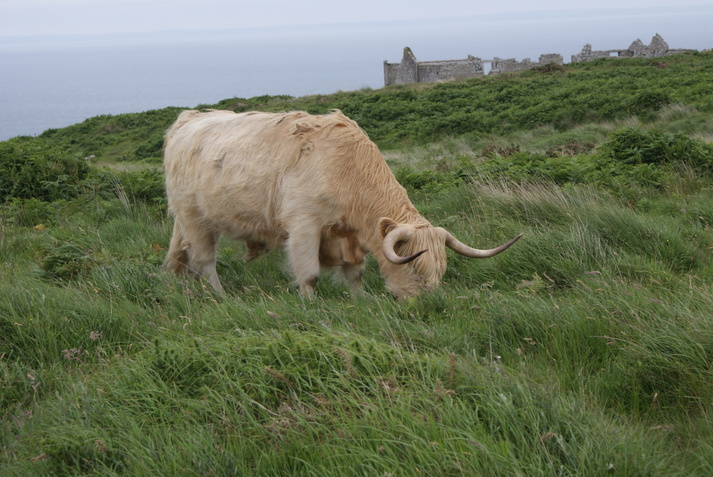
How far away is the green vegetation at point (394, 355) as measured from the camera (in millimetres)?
2711

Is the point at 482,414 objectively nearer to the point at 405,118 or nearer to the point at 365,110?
the point at 405,118

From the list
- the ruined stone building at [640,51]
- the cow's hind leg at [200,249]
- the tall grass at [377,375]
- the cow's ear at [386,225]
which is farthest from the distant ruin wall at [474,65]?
the tall grass at [377,375]

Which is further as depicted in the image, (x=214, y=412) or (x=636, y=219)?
(x=636, y=219)

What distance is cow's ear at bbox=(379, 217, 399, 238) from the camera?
5.23m

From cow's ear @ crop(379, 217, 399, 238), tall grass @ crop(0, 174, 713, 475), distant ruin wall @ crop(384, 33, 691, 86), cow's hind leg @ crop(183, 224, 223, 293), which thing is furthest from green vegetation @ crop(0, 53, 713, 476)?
distant ruin wall @ crop(384, 33, 691, 86)

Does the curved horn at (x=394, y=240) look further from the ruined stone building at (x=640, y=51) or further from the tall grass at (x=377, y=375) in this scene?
the ruined stone building at (x=640, y=51)

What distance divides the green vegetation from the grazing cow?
36 cm

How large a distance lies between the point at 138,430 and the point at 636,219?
15.3ft

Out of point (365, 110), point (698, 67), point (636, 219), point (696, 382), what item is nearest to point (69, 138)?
point (365, 110)

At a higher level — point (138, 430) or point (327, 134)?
point (327, 134)

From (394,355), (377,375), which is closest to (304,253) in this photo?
(394,355)

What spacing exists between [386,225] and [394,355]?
81.9 inches

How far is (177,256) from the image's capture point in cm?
679

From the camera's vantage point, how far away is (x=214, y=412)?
305 centimetres
